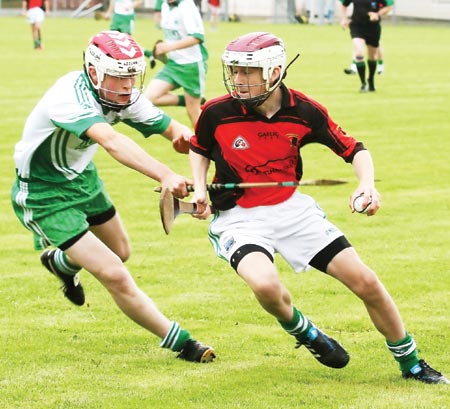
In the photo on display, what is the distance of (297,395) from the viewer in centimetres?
553

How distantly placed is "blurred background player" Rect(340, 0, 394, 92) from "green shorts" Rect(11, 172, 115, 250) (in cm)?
1420

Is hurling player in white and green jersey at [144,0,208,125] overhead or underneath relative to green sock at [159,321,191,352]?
underneath

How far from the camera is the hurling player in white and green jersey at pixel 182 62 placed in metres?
14.0

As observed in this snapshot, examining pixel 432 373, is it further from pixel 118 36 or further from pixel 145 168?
pixel 118 36

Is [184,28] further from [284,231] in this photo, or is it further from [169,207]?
[284,231]

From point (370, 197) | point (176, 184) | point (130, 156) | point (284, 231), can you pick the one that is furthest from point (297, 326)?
point (130, 156)

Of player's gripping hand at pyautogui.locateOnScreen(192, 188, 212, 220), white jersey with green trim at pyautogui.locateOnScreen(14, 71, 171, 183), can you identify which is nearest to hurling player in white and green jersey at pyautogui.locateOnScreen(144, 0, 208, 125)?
white jersey with green trim at pyautogui.locateOnScreen(14, 71, 171, 183)

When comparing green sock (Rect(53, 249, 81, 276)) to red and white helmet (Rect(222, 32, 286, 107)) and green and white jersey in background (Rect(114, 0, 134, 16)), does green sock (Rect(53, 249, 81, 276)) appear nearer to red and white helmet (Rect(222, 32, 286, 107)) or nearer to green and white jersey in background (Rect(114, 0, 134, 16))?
red and white helmet (Rect(222, 32, 286, 107))

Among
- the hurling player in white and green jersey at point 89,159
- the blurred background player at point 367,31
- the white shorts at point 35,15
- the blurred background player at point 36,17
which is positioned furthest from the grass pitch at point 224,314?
the white shorts at point 35,15

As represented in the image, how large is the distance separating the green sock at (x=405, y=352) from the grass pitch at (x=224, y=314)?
11cm

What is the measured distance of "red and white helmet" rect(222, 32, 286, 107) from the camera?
5711 mm

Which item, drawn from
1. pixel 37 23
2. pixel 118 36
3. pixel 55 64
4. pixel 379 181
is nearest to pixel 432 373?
pixel 118 36

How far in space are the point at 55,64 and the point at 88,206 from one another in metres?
18.5

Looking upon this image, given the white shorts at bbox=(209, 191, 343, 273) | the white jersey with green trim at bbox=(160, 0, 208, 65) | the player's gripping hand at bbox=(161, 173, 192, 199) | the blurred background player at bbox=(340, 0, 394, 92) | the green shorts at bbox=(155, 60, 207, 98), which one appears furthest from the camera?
the blurred background player at bbox=(340, 0, 394, 92)
